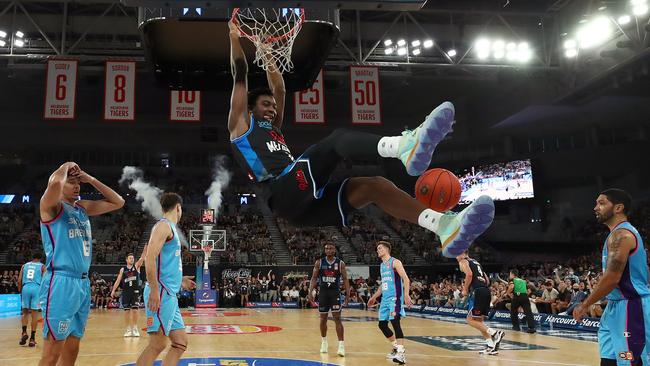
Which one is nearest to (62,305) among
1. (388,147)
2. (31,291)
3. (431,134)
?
(388,147)

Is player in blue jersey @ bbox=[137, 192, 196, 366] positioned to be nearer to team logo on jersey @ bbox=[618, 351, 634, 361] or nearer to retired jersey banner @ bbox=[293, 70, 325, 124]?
team logo on jersey @ bbox=[618, 351, 634, 361]

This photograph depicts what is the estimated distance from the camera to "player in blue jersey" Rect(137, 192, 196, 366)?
17.4ft

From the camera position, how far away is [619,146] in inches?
906

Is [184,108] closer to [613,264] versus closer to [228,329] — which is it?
[228,329]

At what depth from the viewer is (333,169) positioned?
375 cm

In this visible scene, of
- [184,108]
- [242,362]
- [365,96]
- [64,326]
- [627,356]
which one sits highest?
[365,96]

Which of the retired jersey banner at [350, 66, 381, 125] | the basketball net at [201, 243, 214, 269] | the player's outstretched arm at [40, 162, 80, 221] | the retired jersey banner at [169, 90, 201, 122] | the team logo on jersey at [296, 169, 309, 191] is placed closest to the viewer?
the team logo on jersey at [296, 169, 309, 191]

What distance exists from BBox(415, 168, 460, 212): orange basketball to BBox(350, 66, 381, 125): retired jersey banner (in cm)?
1192

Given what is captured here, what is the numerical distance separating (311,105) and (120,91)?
18.1 feet

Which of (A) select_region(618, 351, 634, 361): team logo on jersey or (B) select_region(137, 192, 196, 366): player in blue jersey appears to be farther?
(B) select_region(137, 192, 196, 366): player in blue jersey

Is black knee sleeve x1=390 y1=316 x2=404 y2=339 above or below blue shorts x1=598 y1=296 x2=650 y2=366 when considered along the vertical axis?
below

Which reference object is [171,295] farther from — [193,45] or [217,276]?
[217,276]

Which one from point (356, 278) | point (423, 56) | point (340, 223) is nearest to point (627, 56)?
point (423, 56)

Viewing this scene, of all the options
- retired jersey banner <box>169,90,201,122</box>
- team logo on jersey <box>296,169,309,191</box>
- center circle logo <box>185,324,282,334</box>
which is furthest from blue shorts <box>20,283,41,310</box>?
team logo on jersey <box>296,169,309,191</box>
